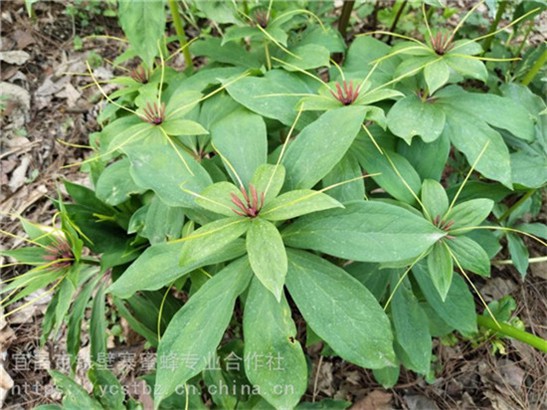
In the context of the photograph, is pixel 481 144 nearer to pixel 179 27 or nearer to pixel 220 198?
pixel 220 198

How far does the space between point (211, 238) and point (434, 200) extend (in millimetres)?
539

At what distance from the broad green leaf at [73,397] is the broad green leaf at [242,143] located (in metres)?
0.69

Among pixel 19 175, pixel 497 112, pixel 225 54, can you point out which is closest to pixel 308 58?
pixel 225 54

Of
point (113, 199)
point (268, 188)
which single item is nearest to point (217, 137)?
point (268, 188)

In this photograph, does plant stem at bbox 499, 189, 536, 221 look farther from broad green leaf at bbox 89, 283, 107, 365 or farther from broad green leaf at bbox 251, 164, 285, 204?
broad green leaf at bbox 89, 283, 107, 365

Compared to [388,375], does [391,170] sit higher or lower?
higher

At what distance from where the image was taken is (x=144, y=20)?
4.18ft

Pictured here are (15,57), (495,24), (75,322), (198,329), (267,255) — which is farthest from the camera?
(15,57)

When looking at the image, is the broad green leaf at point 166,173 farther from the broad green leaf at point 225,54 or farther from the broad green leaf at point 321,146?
the broad green leaf at point 225,54

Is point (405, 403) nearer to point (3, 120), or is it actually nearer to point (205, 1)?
point (205, 1)

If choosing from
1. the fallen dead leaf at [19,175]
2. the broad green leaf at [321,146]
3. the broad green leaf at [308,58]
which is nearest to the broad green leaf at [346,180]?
the broad green leaf at [321,146]

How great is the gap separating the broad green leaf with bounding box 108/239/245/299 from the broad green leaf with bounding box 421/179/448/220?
0.44 m

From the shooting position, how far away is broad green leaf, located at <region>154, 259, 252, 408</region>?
40.3 inches

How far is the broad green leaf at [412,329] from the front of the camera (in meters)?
1.24
